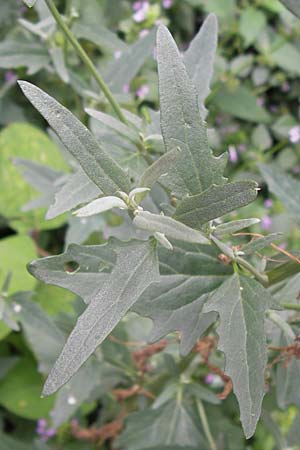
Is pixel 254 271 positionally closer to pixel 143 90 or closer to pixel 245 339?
pixel 245 339

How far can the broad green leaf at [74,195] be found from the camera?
1.01 meters

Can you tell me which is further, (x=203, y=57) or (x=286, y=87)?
(x=286, y=87)

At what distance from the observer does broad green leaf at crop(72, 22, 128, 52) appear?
1.33 m

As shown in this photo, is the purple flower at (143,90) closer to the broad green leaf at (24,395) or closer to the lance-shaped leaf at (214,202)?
the broad green leaf at (24,395)

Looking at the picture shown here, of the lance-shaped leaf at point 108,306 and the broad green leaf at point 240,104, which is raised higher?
the lance-shaped leaf at point 108,306

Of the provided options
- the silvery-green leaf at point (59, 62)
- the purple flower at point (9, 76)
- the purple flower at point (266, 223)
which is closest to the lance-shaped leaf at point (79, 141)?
the silvery-green leaf at point (59, 62)

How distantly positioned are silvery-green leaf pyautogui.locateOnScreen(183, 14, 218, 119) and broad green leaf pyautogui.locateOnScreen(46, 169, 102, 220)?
30cm

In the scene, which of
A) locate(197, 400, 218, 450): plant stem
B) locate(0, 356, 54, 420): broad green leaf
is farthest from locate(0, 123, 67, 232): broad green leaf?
locate(197, 400, 218, 450): plant stem

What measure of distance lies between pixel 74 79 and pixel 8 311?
538mm

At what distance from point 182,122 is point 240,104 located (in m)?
1.63

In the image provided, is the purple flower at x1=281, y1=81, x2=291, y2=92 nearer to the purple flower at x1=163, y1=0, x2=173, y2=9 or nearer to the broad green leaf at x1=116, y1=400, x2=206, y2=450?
the purple flower at x1=163, y1=0, x2=173, y2=9

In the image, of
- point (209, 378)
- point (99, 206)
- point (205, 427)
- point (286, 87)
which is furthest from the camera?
point (286, 87)

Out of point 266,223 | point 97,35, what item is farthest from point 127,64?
point 266,223

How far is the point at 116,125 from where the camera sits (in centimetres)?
105
